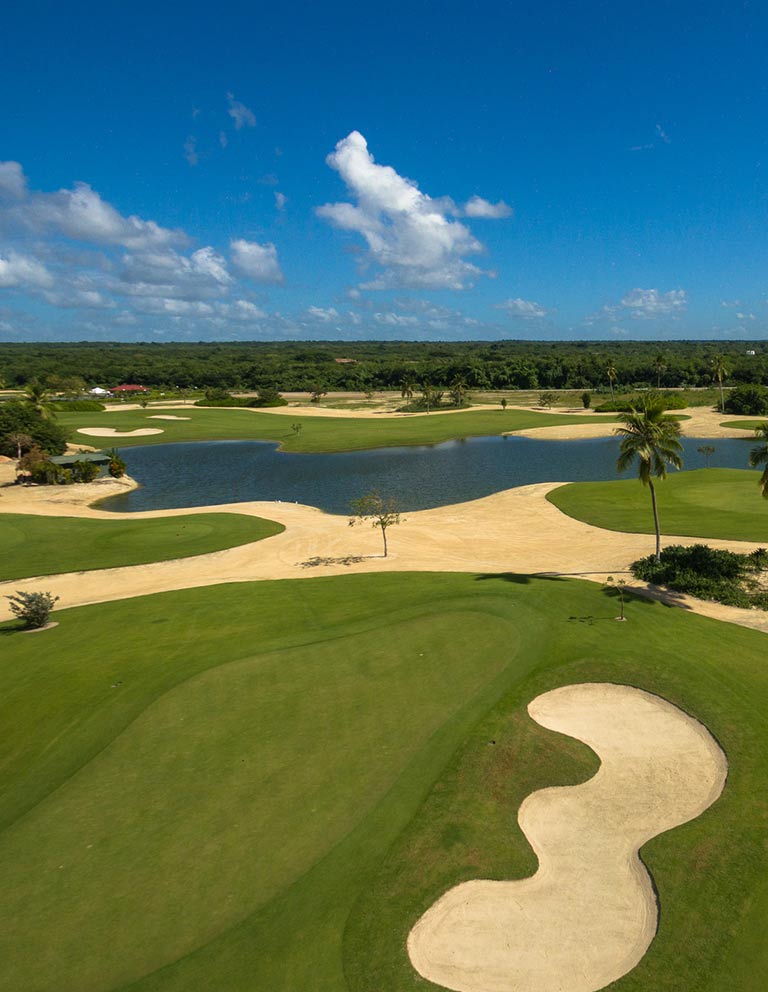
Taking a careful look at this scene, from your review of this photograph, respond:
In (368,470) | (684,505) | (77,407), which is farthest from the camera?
(77,407)

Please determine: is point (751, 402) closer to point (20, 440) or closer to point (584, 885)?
point (584, 885)

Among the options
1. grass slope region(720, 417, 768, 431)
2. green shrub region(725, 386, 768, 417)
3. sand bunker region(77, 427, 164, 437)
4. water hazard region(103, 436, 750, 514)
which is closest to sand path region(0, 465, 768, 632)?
water hazard region(103, 436, 750, 514)

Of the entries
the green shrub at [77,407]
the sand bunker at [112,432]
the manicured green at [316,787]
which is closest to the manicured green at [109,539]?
the manicured green at [316,787]

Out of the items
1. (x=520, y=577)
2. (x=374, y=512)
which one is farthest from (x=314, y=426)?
(x=520, y=577)

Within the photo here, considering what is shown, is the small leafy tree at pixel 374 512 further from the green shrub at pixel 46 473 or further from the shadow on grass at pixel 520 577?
the green shrub at pixel 46 473

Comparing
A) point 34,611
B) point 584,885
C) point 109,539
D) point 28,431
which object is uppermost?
point 28,431

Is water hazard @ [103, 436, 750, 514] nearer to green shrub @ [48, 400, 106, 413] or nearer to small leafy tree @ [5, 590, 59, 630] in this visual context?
small leafy tree @ [5, 590, 59, 630]
